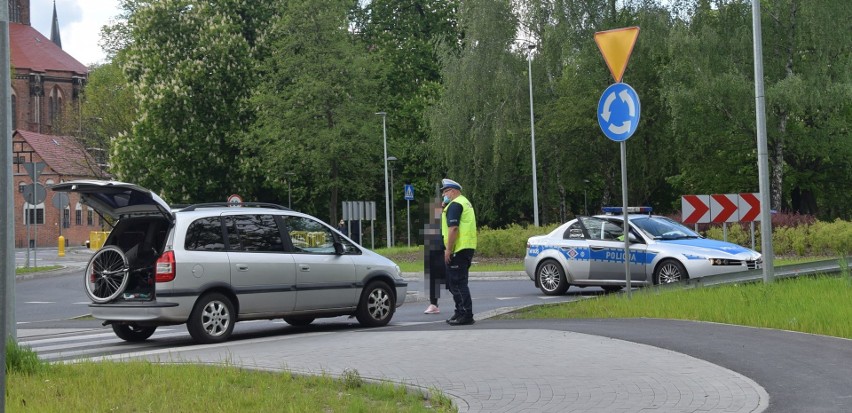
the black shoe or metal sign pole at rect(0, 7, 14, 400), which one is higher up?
metal sign pole at rect(0, 7, 14, 400)

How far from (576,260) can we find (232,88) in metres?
36.2

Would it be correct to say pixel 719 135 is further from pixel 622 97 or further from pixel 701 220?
pixel 622 97

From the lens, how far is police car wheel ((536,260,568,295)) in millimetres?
21109

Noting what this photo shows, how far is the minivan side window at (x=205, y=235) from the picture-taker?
44.0 feet

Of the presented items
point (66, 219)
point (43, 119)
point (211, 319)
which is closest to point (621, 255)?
point (211, 319)

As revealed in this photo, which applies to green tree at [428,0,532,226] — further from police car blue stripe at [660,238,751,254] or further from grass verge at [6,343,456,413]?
grass verge at [6,343,456,413]

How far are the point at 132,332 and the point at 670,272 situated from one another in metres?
9.56

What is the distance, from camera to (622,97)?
1582 centimetres

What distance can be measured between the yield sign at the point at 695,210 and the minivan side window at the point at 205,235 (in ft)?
40.2

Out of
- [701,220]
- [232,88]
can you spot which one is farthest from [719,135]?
[701,220]

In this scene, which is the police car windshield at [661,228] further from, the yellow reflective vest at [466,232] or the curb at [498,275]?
the curb at [498,275]

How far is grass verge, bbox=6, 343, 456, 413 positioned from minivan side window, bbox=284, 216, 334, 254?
4.92 metres

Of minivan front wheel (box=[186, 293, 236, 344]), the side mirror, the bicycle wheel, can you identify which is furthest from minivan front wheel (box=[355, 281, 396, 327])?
the bicycle wheel

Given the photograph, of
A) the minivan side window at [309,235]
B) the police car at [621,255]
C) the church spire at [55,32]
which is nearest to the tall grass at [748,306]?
the minivan side window at [309,235]
